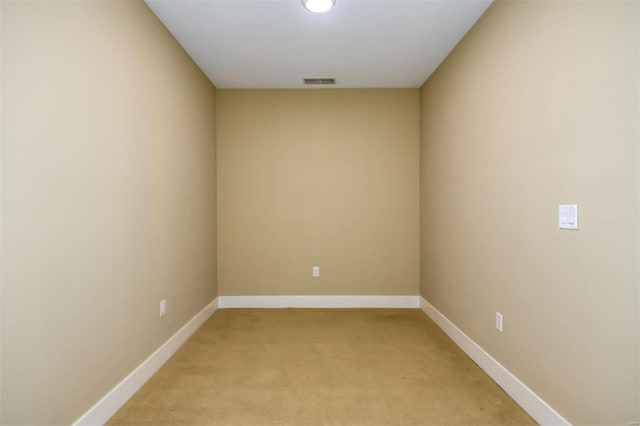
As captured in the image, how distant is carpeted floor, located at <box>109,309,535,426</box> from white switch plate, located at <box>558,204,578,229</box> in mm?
1109

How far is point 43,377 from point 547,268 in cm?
249

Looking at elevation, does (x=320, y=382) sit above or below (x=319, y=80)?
below

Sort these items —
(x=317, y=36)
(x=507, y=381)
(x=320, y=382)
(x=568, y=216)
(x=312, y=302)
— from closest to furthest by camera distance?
(x=568, y=216)
(x=507, y=381)
(x=320, y=382)
(x=317, y=36)
(x=312, y=302)

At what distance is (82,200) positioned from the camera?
170 cm

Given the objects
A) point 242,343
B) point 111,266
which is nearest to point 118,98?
point 111,266

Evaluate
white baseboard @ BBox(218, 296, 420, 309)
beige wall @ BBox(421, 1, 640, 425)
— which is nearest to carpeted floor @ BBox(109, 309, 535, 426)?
beige wall @ BBox(421, 1, 640, 425)

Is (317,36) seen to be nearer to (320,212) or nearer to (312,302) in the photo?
(320,212)

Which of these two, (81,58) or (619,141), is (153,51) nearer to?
(81,58)

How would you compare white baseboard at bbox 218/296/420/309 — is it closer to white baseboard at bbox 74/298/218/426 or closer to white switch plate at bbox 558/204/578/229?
white baseboard at bbox 74/298/218/426

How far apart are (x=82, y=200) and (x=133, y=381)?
1215 millimetres

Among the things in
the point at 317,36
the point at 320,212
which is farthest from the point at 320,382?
the point at 317,36

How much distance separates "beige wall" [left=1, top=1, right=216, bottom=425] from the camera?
1.35m

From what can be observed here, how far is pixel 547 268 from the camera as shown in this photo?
179cm

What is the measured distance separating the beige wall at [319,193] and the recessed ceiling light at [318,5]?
1700 millimetres
